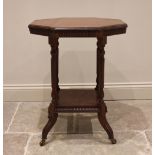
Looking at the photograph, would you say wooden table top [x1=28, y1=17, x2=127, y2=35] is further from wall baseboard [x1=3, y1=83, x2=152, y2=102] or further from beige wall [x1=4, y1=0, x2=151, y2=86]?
wall baseboard [x1=3, y1=83, x2=152, y2=102]

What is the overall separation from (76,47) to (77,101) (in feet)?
2.32

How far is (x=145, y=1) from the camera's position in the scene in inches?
97.3

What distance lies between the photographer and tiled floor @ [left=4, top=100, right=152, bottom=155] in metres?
1.84

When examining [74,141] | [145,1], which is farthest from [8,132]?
[145,1]

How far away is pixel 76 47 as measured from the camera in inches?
99.8

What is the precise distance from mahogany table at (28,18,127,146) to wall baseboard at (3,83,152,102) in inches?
21.7

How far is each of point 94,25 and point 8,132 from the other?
0.91 metres

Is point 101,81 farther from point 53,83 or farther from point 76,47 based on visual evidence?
point 76,47

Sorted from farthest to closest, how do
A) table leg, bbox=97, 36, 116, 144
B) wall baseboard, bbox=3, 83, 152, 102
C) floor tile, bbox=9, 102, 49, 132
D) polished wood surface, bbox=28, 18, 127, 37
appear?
wall baseboard, bbox=3, 83, 152, 102, floor tile, bbox=9, 102, 49, 132, table leg, bbox=97, 36, 116, 144, polished wood surface, bbox=28, 18, 127, 37

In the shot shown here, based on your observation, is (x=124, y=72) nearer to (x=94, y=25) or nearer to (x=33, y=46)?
(x=33, y=46)

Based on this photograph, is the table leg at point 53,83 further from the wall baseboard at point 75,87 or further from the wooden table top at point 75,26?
the wall baseboard at point 75,87

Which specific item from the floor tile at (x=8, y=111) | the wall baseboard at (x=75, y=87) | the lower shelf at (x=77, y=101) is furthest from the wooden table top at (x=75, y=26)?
the wall baseboard at (x=75, y=87)

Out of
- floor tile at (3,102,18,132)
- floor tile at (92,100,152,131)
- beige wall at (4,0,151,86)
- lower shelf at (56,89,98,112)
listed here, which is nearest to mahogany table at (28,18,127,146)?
lower shelf at (56,89,98,112)

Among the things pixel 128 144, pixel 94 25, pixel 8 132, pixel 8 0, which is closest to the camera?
pixel 94 25
